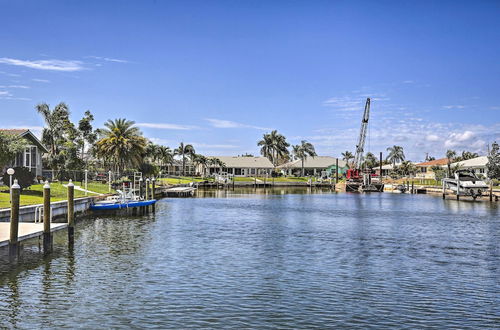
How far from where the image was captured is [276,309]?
17703mm

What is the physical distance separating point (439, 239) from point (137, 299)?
23.8m

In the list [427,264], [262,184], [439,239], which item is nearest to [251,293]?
[427,264]

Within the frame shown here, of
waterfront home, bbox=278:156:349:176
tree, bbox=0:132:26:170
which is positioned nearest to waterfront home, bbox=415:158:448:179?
waterfront home, bbox=278:156:349:176

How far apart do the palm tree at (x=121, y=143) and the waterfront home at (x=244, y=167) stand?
8215 centimetres

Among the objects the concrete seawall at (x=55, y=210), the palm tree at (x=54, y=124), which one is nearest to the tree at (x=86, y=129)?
the palm tree at (x=54, y=124)

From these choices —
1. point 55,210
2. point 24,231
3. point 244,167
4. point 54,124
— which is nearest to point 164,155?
point 244,167

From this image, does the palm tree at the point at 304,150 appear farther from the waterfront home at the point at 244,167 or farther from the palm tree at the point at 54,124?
the palm tree at the point at 54,124

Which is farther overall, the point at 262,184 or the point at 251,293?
the point at 262,184

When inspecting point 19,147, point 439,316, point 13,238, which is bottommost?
point 439,316

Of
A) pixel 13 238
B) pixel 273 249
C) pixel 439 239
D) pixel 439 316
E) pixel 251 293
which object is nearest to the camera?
pixel 439 316

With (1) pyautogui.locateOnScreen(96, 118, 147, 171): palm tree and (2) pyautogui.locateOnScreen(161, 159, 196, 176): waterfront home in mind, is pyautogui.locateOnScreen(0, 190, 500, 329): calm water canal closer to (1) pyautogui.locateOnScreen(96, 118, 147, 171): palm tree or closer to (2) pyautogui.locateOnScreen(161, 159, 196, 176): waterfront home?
(1) pyautogui.locateOnScreen(96, 118, 147, 171): palm tree

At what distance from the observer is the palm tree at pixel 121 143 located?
8994 centimetres

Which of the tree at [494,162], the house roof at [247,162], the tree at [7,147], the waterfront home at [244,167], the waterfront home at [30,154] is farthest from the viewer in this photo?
the house roof at [247,162]

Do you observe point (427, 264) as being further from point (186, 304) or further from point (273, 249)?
point (186, 304)
